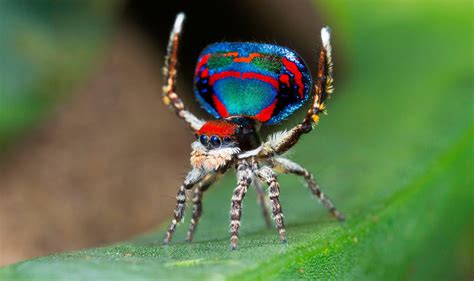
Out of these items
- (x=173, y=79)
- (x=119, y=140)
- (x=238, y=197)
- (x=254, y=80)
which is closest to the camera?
(x=238, y=197)

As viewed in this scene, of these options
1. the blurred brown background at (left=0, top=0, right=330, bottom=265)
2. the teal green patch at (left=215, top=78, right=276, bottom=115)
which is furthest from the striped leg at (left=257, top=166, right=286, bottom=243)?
the blurred brown background at (left=0, top=0, right=330, bottom=265)

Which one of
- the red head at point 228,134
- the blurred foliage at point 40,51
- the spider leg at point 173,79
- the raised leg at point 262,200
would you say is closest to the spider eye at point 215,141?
the red head at point 228,134

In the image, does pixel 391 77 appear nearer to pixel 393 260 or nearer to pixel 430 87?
pixel 430 87

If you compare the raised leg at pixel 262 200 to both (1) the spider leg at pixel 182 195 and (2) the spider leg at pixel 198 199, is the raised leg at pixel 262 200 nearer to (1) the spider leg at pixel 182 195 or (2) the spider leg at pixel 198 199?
(2) the spider leg at pixel 198 199

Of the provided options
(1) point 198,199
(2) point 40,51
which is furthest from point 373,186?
(2) point 40,51

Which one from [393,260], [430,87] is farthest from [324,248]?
[430,87]

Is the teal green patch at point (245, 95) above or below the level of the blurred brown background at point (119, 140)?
below

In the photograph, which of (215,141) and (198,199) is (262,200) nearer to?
(198,199)
